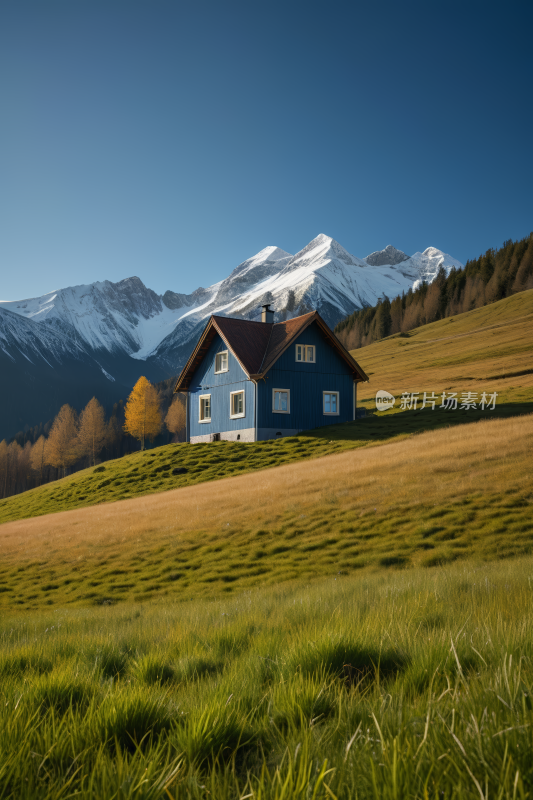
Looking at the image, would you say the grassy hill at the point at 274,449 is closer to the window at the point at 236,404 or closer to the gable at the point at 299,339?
the window at the point at 236,404

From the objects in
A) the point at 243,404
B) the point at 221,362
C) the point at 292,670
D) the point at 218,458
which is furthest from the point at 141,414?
the point at 292,670

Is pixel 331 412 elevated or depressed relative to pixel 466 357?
depressed

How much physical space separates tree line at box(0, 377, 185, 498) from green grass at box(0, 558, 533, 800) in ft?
285

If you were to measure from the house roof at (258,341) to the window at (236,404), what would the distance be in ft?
8.88

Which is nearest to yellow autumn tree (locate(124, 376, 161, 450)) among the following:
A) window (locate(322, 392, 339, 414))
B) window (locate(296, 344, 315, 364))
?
window (locate(296, 344, 315, 364))

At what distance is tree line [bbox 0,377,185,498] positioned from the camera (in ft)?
296

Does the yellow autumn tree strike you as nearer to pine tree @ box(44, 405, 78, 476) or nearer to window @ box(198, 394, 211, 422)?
pine tree @ box(44, 405, 78, 476)

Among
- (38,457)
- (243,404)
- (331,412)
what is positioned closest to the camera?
(243,404)

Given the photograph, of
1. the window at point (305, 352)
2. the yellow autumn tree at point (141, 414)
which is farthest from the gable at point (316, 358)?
the yellow autumn tree at point (141, 414)

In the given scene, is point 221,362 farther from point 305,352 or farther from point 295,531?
point 295,531

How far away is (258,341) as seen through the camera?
1849 inches

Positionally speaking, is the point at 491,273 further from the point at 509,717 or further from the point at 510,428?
the point at 509,717

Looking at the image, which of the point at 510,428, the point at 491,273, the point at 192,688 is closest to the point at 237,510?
the point at 510,428

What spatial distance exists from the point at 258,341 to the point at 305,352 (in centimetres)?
480
